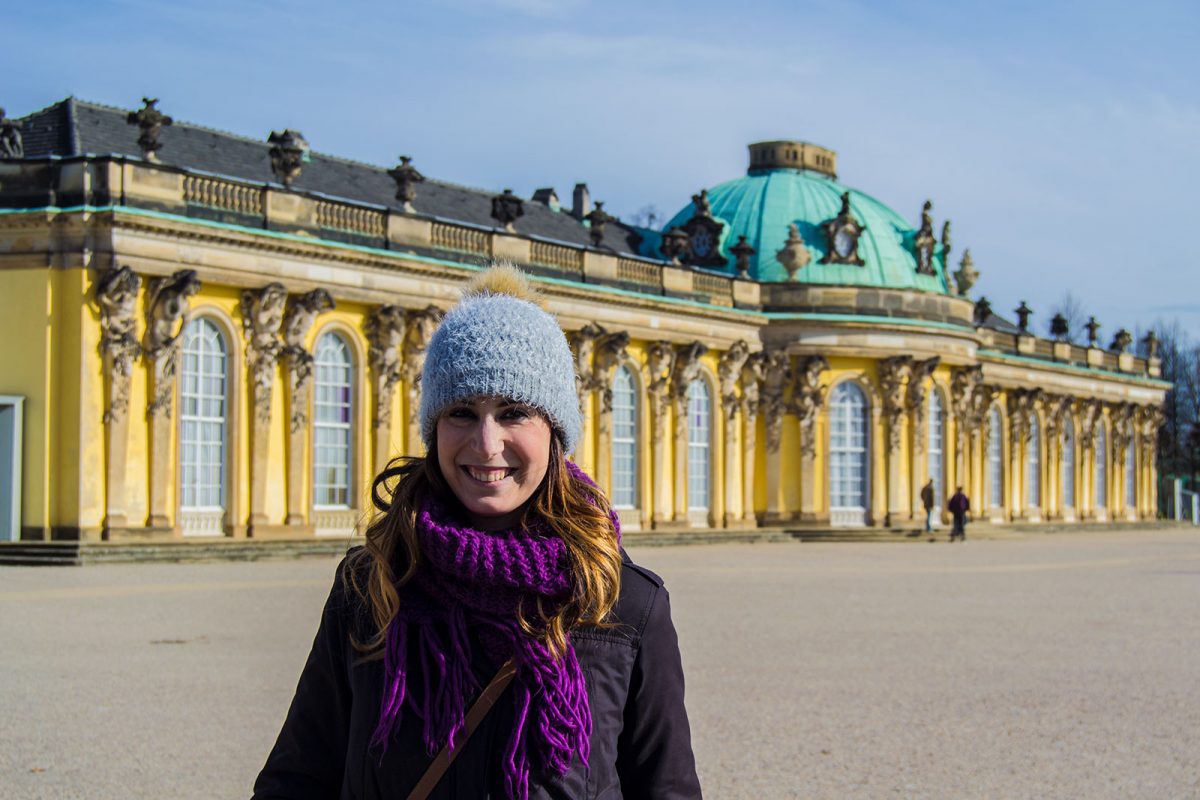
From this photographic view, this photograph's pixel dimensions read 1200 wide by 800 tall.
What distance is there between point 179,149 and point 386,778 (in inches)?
1287

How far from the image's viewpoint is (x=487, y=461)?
393 cm

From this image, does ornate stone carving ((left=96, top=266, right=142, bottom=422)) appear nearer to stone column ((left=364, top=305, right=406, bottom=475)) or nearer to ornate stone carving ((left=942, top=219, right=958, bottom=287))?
stone column ((left=364, top=305, right=406, bottom=475))

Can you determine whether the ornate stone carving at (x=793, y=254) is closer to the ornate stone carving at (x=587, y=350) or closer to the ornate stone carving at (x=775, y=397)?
the ornate stone carving at (x=775, y=397)

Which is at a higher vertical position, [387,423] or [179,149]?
[179,149]

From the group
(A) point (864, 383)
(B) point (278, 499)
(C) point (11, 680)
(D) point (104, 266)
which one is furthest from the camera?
(A) point (864, 383)

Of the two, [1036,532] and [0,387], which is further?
[1036,532]

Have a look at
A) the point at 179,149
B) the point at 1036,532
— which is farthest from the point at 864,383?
the point at 179,149

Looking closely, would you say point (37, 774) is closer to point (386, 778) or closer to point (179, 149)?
point (386, 778)

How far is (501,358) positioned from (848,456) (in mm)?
47102

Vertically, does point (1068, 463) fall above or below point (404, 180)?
below

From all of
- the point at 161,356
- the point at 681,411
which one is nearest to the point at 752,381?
the point at 681,411

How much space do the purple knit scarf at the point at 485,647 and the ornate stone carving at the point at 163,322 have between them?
28119 millimetres

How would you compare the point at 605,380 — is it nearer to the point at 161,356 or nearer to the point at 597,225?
the point at 597,225

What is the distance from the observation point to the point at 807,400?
49.2 meters
